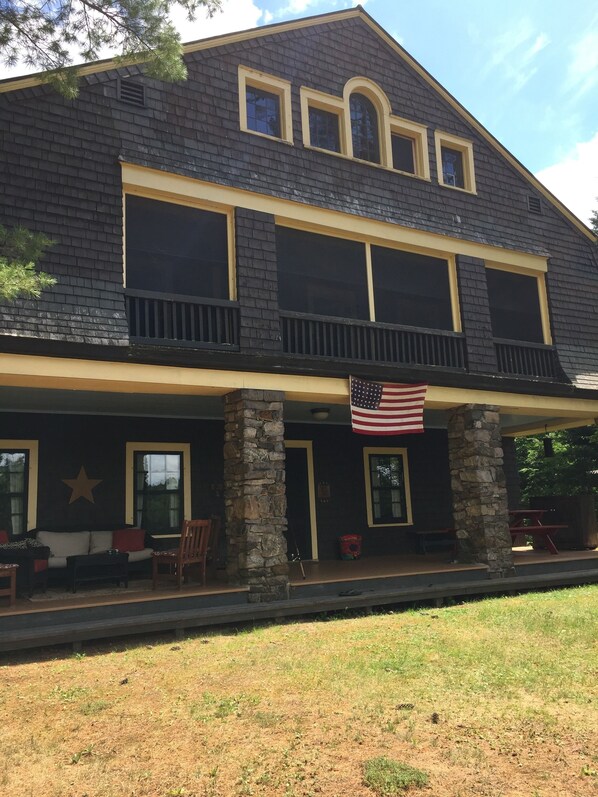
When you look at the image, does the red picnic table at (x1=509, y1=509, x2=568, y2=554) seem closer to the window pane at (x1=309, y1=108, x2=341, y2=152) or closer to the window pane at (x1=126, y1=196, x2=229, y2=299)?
the window pane at (x1=126, y1=196, x2=229, y2=299)

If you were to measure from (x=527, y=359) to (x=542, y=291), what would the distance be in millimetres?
1549

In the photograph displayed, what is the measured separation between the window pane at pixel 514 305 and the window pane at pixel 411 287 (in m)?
0.95

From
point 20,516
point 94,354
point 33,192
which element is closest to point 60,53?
point 33,192

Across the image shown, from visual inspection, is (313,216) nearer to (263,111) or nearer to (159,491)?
(263,111)

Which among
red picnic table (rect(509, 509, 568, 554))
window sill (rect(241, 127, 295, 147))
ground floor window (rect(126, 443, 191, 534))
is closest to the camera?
window sill (rect(241, 127, 295, 147))

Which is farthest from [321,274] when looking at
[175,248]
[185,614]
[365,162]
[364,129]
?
[185,614]

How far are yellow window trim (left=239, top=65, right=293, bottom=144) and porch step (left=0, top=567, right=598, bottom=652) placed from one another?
6.64m

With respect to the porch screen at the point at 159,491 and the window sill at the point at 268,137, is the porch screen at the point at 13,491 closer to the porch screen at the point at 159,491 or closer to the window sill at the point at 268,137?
the porch screen at the point at 159,491

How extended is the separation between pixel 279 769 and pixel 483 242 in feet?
32.2

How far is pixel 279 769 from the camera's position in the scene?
3.81 metres

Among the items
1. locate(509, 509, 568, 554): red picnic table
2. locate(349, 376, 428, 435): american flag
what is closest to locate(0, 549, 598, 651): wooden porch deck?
locate(509, 509, 568, 554): red picnic table

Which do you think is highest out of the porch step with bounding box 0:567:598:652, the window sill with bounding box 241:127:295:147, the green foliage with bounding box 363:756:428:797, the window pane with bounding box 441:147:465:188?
the window pane with bounding box 441:147:465:188

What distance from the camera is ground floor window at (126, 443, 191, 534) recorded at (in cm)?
1046

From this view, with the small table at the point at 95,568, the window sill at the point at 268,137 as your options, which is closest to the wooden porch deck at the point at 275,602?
the small table at the point at 95,568
